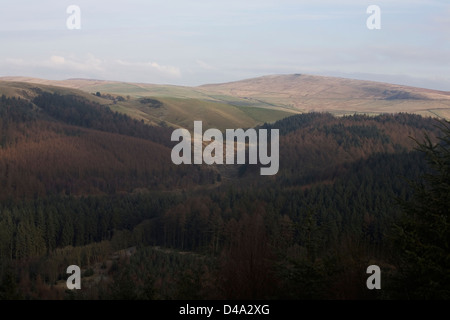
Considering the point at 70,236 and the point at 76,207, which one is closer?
the point at 70,236

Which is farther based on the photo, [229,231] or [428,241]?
[229,231]

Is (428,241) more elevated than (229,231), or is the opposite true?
(428,241)

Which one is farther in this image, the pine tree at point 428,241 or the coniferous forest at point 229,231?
the coniferous forest at point 229,231

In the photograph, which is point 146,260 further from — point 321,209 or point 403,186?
point 403,186

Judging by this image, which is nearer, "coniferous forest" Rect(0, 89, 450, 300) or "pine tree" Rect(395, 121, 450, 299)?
"pine tree" Rect(395, 121, 450, 299)

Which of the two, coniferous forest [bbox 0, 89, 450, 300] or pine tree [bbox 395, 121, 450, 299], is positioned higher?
pine tree [bbox 395, 121, 450, 299]

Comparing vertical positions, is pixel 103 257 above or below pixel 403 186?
below

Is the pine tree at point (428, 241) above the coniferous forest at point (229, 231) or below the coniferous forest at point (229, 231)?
above

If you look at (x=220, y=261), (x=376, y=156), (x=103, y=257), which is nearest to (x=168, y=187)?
(x=376, y=156)
